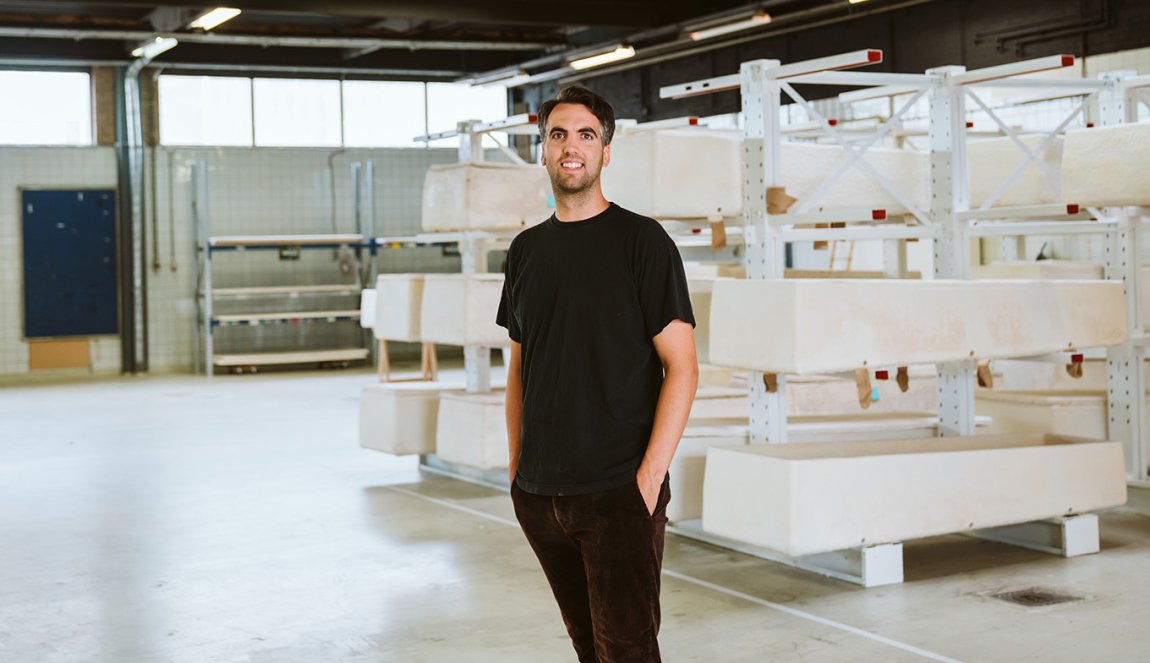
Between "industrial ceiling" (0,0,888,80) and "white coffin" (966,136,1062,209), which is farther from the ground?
"industrial ceiling" (0,0,888,80)

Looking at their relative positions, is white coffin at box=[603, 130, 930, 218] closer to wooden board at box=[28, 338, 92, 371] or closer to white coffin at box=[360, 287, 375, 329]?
white coffin at box=[360, 287, 375, 329]

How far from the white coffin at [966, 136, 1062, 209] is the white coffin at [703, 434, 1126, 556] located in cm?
165

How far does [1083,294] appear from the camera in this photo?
5434 mm

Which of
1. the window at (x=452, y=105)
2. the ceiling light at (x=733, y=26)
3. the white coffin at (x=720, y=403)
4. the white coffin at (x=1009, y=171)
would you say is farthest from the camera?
the window at (x=452, y=105)

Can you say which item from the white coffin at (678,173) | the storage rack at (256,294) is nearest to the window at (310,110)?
the storage rack at (256,294)

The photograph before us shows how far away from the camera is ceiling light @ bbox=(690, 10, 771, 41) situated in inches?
442

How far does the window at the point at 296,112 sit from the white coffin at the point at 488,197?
30.7ft

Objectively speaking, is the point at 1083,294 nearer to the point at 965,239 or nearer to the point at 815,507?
the point at 965,239

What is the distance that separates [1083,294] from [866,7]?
6301 mm

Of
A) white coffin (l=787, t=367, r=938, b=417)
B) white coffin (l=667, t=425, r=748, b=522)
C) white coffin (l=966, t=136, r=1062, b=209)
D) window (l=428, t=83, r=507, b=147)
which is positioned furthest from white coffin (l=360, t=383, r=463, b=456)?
window (l=428, t=83, r=507, b=147)

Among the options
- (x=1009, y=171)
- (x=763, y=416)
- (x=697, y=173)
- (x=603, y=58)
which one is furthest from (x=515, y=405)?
(x=603, y=58)

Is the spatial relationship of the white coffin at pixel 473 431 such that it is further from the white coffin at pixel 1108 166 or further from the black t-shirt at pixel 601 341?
the black t-shirt at pixel 601 341

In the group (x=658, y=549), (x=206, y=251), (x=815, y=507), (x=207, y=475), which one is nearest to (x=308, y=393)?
(x=206, y=251)

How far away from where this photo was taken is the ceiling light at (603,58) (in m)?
13.1
